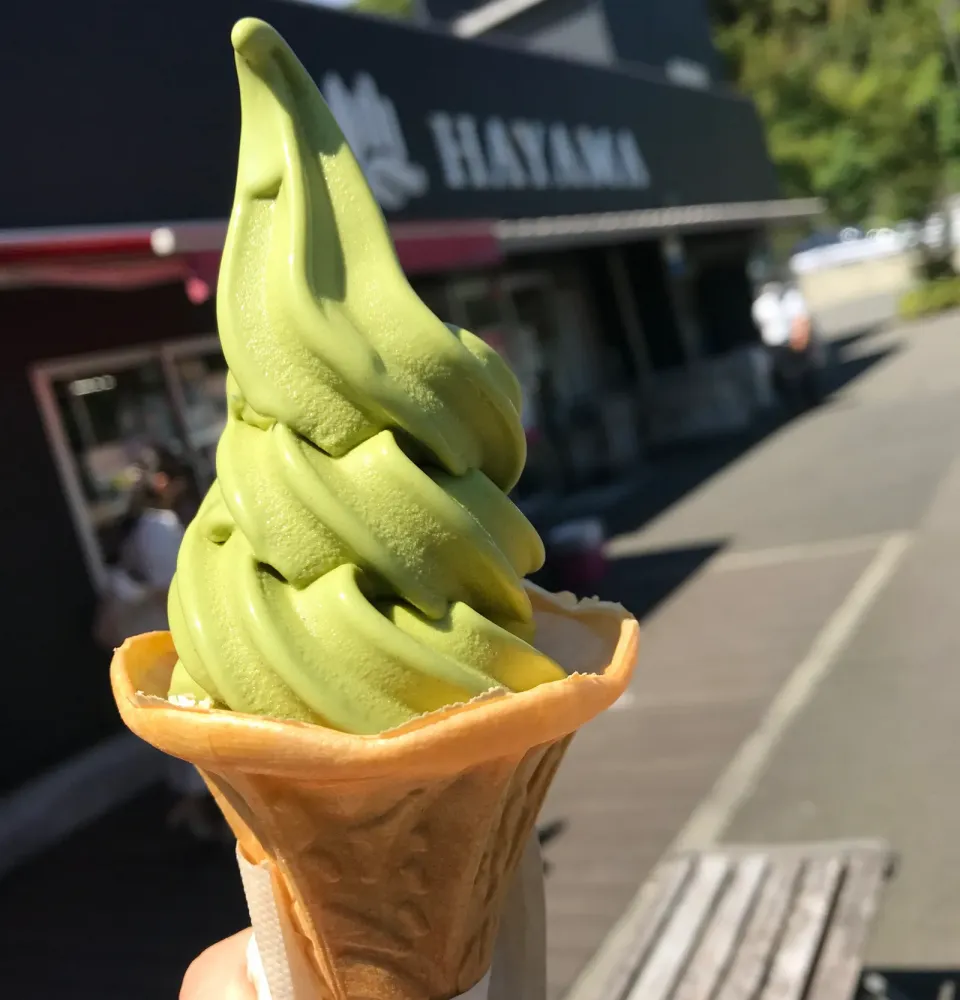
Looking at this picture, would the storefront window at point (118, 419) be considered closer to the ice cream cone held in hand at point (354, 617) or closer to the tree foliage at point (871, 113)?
the ice cream cone held in hand at point (354, 617)

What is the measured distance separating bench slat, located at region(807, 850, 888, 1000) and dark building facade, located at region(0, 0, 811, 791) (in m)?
4.18

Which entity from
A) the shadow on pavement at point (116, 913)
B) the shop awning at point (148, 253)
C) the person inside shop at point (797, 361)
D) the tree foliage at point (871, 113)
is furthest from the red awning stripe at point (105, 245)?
the tree foliage at point (871, 113)

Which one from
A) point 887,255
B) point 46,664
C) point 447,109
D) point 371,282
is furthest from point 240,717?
point 887,255

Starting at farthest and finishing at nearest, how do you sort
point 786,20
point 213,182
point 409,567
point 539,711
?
1. point 786,20
2. point 213,182
3. point 409,567
4. point 539,711

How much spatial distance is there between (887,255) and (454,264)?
31.0 metres

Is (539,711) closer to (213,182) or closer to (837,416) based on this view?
(213,182)

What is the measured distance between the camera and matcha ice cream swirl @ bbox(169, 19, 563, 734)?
1495mm

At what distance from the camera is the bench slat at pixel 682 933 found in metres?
2.98

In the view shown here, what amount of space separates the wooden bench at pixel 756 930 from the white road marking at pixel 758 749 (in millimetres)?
36

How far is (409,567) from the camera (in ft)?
5.13

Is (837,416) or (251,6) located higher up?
(251,6)

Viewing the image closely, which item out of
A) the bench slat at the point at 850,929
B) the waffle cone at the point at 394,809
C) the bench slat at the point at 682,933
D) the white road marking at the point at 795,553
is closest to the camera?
the waffle cone at the point at 394,809

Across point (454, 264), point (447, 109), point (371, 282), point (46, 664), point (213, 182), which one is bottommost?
point (46, 664)

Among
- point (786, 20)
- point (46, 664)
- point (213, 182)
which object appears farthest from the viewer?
point (786, 20)
